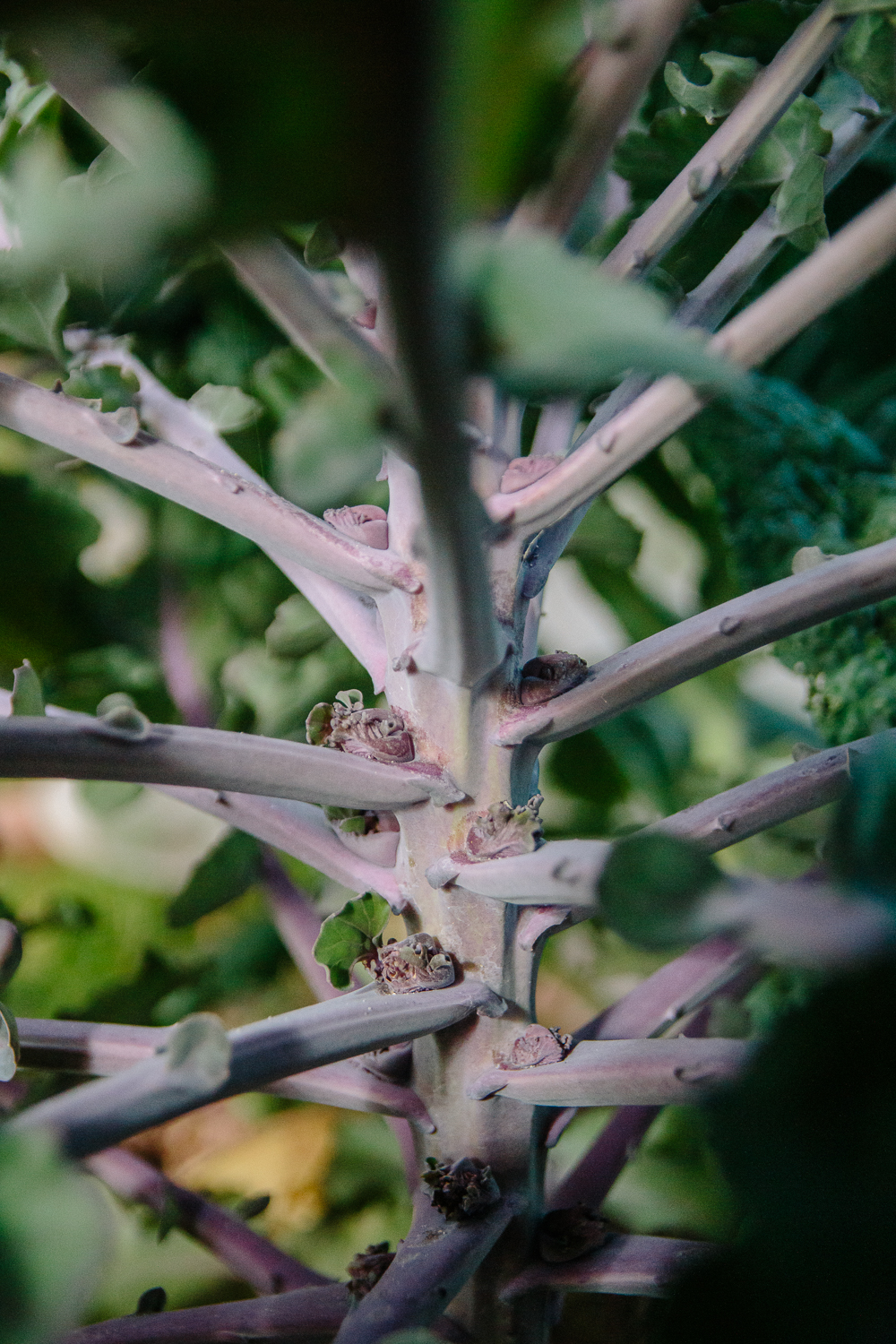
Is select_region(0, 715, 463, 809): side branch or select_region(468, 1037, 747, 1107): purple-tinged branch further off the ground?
select_region(0, 715, 463, 809): side branch

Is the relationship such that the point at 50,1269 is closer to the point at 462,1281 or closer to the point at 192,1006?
the point at 462,1281

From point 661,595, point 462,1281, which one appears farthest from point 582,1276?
point 661,595

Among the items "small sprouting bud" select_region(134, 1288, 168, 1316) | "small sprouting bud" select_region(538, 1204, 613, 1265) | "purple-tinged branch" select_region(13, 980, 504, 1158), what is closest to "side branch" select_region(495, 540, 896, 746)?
"purple-tinged branch" select_region(13, 980, 504, 1158)

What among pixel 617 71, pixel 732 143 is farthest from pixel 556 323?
pixel 732 143

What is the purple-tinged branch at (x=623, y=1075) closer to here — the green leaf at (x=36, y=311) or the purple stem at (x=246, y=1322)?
the purple stem at (x=246, y=1322)

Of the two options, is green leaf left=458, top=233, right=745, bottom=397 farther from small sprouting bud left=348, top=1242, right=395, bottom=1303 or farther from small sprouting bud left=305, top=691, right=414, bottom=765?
small sprouting bud left=348, top=1242, right=395, bottom=1303

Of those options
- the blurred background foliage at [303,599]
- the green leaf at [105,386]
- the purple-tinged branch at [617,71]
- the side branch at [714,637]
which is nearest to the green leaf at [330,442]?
the blurred background foliage at [303,599]

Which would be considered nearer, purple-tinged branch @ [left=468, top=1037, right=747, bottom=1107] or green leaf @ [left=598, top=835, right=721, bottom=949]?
green leaf @ [left=598, top=835, right=721, bottom=949]
